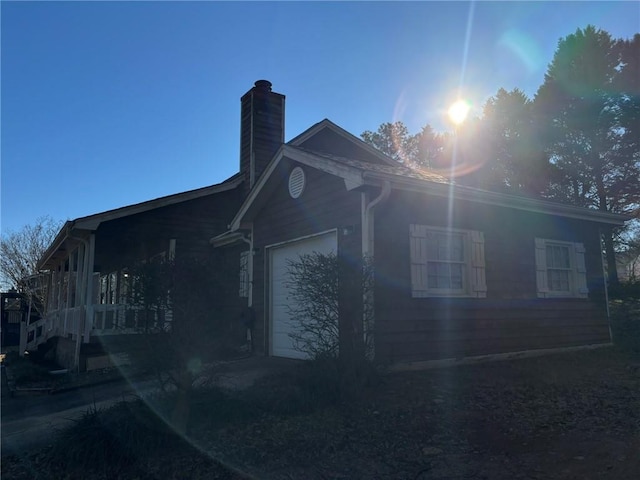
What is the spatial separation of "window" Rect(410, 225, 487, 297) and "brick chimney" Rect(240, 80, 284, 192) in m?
6.26

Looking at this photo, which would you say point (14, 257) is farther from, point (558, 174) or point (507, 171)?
point (558, 174)

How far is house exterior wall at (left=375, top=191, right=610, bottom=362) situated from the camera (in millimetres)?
7699

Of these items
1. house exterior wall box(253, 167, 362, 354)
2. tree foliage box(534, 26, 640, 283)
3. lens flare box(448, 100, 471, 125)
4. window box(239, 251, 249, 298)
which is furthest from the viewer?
lens flare box(448, 100, 471, 125)

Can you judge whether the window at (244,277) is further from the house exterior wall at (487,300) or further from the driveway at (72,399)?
the house exterior wall at (487,300)

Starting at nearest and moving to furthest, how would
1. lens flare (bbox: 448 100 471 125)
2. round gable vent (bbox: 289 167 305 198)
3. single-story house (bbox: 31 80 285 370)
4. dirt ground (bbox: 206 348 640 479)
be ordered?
dirt ground (bbox: 206 348 640 479) < round gable vent (bbox: 289 167 305 198) < single-story house (bbox: 31 80 285 370) < lens flare (bbox: 448 100 471 125)

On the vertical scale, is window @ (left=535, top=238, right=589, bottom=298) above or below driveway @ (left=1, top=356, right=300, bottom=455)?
above

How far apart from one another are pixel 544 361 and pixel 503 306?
1184 millimetres

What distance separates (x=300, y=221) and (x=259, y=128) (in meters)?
5.00

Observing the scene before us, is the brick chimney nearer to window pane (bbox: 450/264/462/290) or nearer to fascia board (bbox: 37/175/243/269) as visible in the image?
fascia board (bbox: 37/175/243/269)

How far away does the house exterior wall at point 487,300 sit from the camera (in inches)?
303

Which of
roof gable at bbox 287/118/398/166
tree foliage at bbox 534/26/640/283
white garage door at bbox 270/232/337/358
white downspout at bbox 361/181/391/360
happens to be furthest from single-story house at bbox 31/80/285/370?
tree foliage at bbox 534/26/640/283

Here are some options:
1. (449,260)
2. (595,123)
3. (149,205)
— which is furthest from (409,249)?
(595,123)

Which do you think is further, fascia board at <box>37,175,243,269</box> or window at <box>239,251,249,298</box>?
window at <box>239,251,249,298</box>

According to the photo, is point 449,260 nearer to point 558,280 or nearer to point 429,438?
point 558,280
